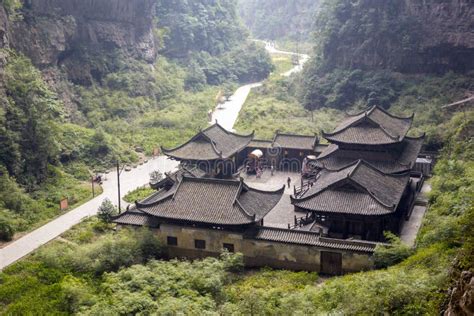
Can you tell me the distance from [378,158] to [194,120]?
3503cm

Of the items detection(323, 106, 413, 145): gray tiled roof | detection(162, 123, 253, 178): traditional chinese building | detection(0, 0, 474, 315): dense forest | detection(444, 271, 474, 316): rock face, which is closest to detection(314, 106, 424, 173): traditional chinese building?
detection(323, 106, 413, 145): gray tiled roof

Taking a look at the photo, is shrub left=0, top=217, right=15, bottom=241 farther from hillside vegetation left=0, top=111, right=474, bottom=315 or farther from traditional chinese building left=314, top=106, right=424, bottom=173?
traditional chinese building left=314, top=106, right=424, bottom=173

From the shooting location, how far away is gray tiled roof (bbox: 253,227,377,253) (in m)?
30.2

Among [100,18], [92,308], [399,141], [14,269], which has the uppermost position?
[100,18]

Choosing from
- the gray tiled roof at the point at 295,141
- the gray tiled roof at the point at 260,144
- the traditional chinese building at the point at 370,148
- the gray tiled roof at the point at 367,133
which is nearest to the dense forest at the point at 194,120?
the traditional chinese building at the point at 370,148

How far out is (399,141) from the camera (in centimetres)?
3953

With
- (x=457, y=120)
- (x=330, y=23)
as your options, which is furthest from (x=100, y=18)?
(x=457, y=120)

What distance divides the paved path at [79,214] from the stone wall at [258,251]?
8495 millimetres

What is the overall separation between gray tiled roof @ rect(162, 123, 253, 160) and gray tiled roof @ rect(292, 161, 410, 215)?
37.6 ft

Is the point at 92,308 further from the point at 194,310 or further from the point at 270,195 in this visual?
the point at 270,195

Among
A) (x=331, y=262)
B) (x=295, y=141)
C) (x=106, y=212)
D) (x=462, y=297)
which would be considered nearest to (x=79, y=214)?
(x=106, y=212)

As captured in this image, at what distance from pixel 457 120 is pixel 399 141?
16182 mm

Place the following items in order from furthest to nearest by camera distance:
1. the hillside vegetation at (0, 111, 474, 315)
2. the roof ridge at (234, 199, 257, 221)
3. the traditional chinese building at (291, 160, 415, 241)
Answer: the traditional chinese building at (291, 160, 415, 241)
the roof ridge at (234, 199, 257, 221)
the hillside vegetation at (0, 111, 474, 315)

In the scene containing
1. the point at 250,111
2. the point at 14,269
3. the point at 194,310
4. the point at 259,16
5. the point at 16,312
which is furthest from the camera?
the point at 259,16
